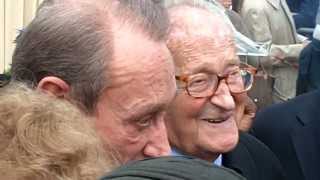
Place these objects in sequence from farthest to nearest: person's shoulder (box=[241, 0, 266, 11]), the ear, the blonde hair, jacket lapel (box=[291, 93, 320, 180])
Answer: person's shoulder (box=[241, 0, 266, 11]) → jacket lapel (box=[291, 93, 320, 180]) → the ear → the blonde hair

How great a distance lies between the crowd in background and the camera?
1.18 m

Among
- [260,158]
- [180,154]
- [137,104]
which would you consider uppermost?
[137,104]

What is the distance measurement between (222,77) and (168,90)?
0.58 m

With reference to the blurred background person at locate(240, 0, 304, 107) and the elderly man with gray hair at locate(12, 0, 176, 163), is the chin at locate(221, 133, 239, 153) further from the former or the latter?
the blurred background person at locate(240, 0, 304, 107)

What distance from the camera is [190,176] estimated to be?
3.65 ft

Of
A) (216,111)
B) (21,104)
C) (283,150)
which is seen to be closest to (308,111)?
(283,150)

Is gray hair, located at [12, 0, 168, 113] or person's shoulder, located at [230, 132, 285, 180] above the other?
gray hair, located at [12, 0, 168, 113]

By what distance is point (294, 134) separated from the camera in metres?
3.08

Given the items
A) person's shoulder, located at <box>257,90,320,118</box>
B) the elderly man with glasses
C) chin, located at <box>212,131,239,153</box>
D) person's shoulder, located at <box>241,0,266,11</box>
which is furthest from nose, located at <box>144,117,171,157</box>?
person's shoulder, located at <box>241,0,266,11</box>

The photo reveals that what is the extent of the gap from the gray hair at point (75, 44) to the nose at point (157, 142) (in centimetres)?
15

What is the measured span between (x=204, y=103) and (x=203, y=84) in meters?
0.06

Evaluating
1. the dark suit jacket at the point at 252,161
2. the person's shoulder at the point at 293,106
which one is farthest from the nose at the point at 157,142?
the person's shoulder at the point at 293,106

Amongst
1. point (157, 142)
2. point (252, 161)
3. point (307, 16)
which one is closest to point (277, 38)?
point (307, 16)

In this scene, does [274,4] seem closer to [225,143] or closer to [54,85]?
[225,143]
